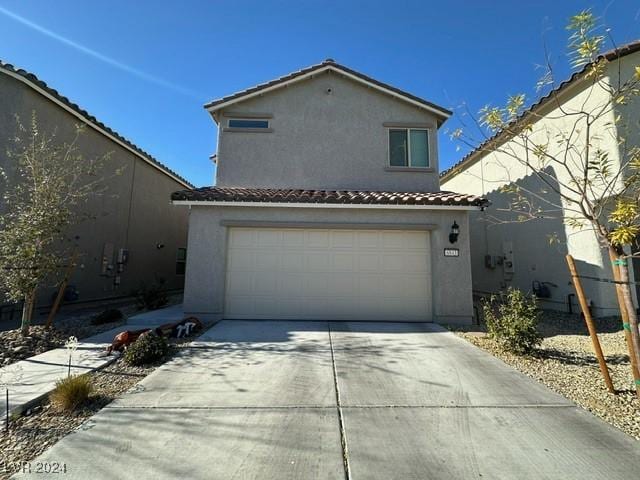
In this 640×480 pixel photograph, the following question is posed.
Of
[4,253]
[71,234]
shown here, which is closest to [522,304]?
→ [4,253]

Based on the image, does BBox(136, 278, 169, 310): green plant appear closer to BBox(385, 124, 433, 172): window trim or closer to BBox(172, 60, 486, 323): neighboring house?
BBox(172, 60, 486, 323): neighboring house

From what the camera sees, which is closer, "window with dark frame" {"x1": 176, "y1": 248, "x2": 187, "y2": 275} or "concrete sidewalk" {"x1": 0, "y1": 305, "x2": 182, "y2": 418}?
"concrete sidewalk" {"x1": 0, "y1": 305, "x2": 182, "y2": 418}

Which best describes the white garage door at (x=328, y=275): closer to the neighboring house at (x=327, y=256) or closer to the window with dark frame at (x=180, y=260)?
the neighboring house at (x=327, y=256)

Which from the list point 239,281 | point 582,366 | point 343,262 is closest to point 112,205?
point 239,281

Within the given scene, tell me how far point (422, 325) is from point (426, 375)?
348 centimetres

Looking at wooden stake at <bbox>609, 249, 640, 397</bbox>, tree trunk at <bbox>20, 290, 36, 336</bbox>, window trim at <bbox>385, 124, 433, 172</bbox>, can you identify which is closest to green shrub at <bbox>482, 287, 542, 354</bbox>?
wooden stake at <bbox>609, 249, 640, 397</bbox>

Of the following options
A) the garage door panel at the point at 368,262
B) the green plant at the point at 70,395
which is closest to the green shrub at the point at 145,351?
the green plant at the point at 70,395

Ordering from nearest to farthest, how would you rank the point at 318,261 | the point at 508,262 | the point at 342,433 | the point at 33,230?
the point at 342,433
the point at 33,230
the point at 318,261
the point at 508,262

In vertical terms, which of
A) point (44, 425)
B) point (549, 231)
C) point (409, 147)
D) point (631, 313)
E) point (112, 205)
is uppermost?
point (409, 147)

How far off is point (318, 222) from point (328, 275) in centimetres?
145

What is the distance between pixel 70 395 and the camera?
3721 mm

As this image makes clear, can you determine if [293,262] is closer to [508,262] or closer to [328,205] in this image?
[328,205]

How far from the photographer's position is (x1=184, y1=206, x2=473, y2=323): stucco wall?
830 cm

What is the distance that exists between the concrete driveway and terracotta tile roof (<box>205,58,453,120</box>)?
25.7 feet
